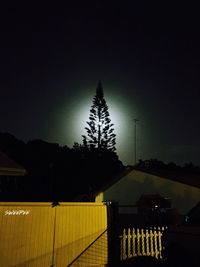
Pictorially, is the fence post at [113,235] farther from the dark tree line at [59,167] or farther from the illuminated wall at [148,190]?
the dark tree line at [59,167]

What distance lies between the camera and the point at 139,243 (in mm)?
10766

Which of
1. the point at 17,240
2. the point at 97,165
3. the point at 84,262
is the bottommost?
the point at 84,262

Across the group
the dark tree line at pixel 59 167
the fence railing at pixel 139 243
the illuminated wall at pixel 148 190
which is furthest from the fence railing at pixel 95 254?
the dark tree line at pixel 59 167

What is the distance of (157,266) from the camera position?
7738 mm

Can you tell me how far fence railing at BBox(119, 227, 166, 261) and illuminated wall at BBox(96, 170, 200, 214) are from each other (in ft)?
51.6

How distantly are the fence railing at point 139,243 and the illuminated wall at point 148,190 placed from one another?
619 inches

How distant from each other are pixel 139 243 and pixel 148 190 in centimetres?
1918

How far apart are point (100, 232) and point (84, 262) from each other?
0.86 metres

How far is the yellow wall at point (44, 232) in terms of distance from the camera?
738 cm

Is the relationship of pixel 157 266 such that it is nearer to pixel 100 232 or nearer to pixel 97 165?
pixel 100 232

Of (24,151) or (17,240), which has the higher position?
(24,151)

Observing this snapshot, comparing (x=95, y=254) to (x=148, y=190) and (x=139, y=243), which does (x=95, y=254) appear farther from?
(x=148, y=190)

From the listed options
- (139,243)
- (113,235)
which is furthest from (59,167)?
(113,235)

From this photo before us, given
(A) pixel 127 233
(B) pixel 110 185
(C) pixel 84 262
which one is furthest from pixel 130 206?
(C) pixel 84 262
